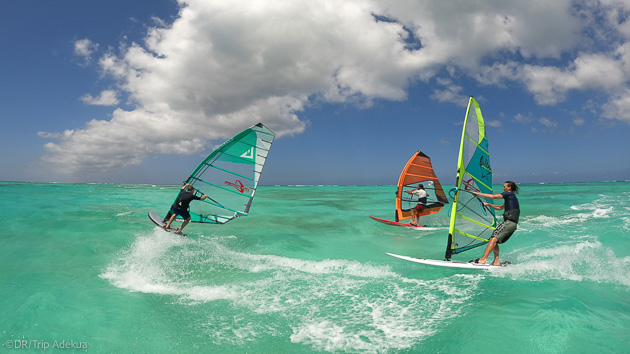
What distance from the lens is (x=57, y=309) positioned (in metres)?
4.86

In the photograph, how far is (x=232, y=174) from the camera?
8.59 meters

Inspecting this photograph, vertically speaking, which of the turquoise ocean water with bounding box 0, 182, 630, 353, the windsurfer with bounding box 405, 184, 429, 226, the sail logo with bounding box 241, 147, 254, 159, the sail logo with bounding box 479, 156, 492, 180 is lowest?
the turquoise ocean water with bounding box 0, 182, 630, 353

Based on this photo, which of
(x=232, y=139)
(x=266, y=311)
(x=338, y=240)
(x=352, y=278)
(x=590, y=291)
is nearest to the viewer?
(x=266, y=311)

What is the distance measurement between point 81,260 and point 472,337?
26.4 feet

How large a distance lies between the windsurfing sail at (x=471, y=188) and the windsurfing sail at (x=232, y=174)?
15.0 ft

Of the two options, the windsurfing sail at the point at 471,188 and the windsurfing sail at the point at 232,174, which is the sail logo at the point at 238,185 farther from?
the windsurfing sail at the point at 471,188

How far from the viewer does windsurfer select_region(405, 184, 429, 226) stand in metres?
12.6

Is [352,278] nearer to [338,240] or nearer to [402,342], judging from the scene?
[402,342]

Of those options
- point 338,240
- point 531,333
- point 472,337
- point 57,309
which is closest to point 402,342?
point 472,337

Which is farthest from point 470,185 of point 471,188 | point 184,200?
point 184,200

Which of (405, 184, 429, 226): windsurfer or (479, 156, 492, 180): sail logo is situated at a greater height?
(479, 156, 492, 180): sail logo

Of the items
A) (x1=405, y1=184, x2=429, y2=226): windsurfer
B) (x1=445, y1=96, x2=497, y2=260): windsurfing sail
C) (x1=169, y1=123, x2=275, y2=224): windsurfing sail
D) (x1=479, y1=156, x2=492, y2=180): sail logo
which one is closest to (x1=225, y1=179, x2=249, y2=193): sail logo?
(x1=169, y1=123, x2=275, y2=224): windsurfing sail

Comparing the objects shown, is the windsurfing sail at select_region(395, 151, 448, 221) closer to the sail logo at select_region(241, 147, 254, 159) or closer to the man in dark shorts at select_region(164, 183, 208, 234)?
the sail logo at select_region(241, 147, 254, 159)

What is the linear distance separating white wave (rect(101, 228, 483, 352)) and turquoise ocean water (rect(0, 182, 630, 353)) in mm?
28
